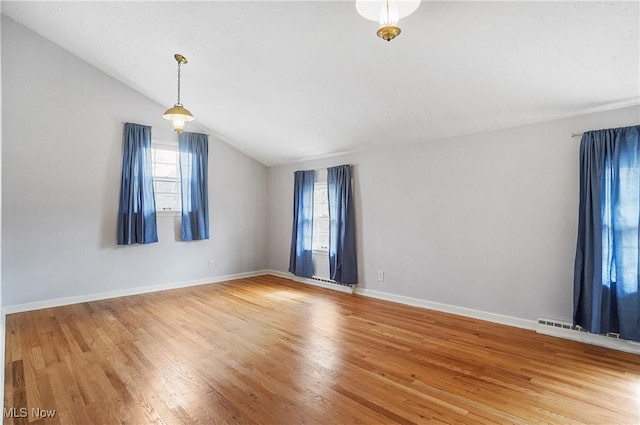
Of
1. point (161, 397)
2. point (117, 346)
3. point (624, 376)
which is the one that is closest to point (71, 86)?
point (117, 346)

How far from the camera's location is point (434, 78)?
10.4 ft

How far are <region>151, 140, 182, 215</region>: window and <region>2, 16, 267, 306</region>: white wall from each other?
0.20 meters

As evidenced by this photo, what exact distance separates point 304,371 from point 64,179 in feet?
14.1

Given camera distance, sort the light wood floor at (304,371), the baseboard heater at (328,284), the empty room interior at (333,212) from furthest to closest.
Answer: the baseboard heater at (328,284)
the empty room interior at (333,212)
the light wood floor at (304,371)

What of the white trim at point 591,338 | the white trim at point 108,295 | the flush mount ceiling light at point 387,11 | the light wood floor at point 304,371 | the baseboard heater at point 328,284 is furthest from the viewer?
the baseboard heater at point 328,284

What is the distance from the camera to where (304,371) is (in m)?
2.50

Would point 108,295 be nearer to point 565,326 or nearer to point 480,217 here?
point 480,217

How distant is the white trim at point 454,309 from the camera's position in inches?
138

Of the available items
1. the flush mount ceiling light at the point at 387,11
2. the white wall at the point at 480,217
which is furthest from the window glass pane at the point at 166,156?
the flush mount ceiling light at the point at 387,11

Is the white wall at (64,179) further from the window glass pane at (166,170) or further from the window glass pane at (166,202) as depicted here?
the window glass pane at (166,170)

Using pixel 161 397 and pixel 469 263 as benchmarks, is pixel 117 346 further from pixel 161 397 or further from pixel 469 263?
pixel 469 263

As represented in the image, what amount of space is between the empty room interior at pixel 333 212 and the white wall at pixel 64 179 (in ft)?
0.08

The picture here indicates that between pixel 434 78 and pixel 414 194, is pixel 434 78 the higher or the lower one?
the higher one

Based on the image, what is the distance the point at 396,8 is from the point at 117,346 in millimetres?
3522
